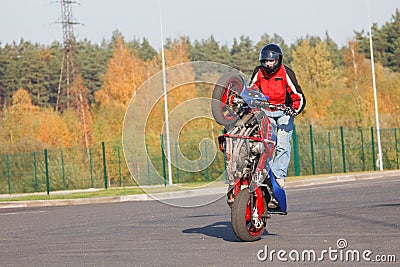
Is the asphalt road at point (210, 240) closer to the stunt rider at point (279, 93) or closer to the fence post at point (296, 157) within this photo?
the stunt rider at point (279, 93)

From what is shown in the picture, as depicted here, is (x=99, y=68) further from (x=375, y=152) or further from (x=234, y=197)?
(x=234, y=197)

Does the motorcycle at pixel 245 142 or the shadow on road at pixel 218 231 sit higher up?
the motorcycle at pixel 245 142

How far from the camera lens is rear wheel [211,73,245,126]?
8945 mm

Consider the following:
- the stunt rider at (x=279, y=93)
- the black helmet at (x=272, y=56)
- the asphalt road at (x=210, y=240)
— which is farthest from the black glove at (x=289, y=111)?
the asphalt road at (x=210, y=240)

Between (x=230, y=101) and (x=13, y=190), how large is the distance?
35195mm

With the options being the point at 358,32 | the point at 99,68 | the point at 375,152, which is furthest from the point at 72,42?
the point at 358,32

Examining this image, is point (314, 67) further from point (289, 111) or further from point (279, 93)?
point (289, 111)

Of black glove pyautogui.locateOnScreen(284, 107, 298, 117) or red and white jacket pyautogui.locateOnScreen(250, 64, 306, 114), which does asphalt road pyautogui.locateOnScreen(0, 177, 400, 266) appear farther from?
red and white jacket pyautogui.locateOnScreen(250, 64, 306, 114)

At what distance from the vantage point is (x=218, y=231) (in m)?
10.3

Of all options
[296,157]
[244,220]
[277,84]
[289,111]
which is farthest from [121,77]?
[244,220]

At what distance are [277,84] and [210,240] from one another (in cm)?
191

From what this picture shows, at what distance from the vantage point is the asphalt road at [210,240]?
25.6 feet

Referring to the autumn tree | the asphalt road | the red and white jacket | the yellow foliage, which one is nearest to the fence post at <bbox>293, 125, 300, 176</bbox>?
the asphalt road

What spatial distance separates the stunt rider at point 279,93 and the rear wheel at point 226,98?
30cm
